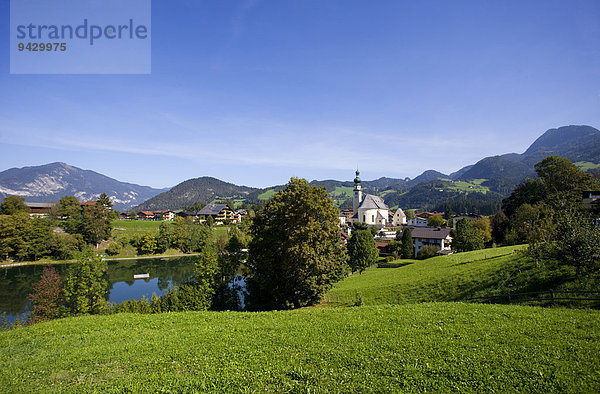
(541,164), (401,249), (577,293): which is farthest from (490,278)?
(541,164)

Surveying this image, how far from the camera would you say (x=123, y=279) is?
5291cm

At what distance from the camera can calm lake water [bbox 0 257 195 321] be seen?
3988 cm

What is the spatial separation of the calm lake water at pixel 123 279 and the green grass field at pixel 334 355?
2427 cm

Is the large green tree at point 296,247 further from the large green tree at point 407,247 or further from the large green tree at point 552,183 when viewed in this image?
the large green tree at point 552,183

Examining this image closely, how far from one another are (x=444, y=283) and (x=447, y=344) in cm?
1590

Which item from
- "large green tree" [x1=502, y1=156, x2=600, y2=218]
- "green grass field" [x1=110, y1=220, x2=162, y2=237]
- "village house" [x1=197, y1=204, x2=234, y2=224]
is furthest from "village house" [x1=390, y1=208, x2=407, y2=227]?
"green grass field" [x1=110, y1=220, x2=162, y2=237]

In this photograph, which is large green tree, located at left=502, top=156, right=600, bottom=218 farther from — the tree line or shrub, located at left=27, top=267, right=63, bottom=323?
the tree line

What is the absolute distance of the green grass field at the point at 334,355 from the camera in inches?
307

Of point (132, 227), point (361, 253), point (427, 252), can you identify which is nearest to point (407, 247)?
point (427, 252)

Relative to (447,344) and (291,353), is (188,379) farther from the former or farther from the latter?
(447,344)

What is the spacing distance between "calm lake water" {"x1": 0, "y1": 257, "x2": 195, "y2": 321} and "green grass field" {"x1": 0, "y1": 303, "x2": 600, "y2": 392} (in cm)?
2427

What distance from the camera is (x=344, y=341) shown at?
10.6m

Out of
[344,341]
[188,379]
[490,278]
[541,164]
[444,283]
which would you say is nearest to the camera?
[188,379]

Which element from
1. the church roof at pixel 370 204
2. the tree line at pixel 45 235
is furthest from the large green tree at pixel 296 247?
the church roof at pixel 370 204
